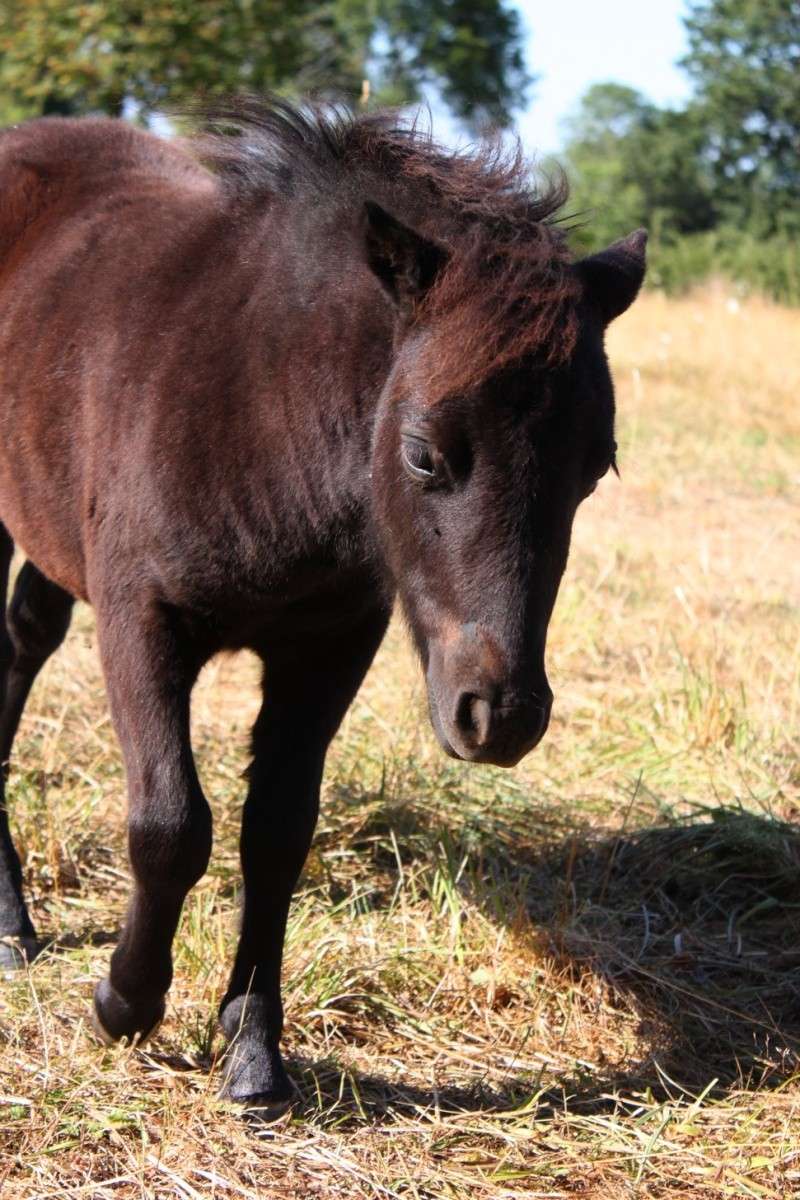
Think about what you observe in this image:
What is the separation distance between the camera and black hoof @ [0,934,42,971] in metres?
3.57

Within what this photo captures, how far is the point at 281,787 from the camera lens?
125 inches

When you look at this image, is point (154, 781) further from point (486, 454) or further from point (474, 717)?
point (486, 454)

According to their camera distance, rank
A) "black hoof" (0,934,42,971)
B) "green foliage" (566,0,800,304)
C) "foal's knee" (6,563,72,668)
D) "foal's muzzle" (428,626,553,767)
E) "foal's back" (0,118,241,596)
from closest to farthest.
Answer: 1. "foal's muzzle" (428,626,553,767)
2. "foal's back" (0,118,241,596)
3. "black hoof" (0,934,42,971)
4. "foal's knee" (6,563,72,668)
5. "green foliage" (566,0,800,304)

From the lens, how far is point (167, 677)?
9.39ft

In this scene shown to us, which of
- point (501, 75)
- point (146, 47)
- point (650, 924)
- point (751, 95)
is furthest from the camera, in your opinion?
point (501, 75)

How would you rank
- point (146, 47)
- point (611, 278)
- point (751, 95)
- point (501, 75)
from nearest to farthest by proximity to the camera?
point (611, 278) < point (146, 47) < point (751, 95) < point (501, 75)

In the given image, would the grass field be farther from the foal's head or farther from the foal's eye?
the foal's eye

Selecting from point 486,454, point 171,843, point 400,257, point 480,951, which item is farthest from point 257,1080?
point 400,257

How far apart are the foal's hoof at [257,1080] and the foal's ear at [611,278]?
177cm

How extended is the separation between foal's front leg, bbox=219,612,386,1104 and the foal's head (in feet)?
2.04

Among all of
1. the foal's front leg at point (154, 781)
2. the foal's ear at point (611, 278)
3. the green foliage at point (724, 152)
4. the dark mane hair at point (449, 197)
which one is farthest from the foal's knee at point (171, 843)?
the green foliage at point (724, 152)

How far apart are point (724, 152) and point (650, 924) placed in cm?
3549

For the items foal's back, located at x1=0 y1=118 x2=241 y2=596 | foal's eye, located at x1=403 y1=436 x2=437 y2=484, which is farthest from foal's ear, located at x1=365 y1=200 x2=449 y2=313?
foal's back, located at x1=0 y1=118 x2=241 y2=596

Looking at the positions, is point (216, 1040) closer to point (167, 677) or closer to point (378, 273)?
point (167, 677)
